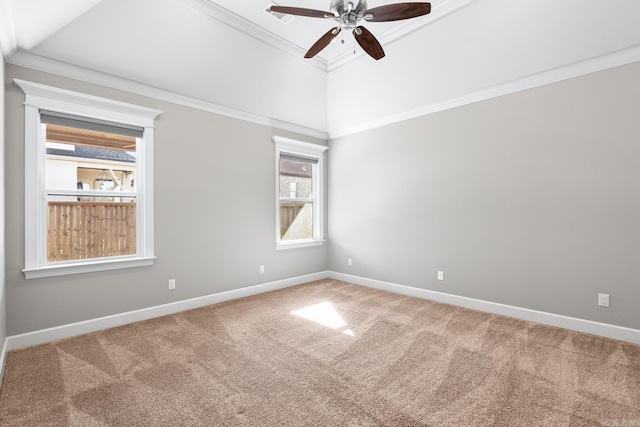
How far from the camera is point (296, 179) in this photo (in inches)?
201

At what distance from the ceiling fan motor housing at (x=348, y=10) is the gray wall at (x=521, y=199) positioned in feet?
6.79

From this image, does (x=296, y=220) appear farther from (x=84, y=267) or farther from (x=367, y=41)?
(x=367, y=41)

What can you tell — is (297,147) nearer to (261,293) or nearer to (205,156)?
(205,156)

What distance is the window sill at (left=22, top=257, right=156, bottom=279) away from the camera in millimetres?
2691

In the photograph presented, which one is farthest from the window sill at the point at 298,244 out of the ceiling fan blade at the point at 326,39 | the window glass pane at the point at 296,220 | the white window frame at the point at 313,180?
the ceiling fan blade at the point at 326,39

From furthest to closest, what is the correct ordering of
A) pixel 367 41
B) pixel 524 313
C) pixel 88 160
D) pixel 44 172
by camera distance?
pixel 524 313 → pixel 88 160 → pixel 44 172 → pixel 367 41

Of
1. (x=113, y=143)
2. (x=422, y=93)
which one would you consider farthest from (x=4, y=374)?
(x=422, y=93)

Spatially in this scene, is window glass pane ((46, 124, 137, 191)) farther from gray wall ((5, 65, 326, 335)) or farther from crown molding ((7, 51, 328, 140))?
crown molding ((7, 51, 328, 140))

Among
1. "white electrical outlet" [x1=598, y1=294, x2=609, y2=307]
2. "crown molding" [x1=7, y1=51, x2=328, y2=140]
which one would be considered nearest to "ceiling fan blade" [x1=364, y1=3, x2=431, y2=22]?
"crown molding" [x1=7, y1=51, x2=328, y2=140]

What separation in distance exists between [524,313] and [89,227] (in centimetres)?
480

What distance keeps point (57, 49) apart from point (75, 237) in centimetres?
178

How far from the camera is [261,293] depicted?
4371mm

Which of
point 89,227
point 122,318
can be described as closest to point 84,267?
point 89,227

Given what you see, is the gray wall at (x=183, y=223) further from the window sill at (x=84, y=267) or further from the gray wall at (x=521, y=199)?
the gray wall at (x=521, y=199)
